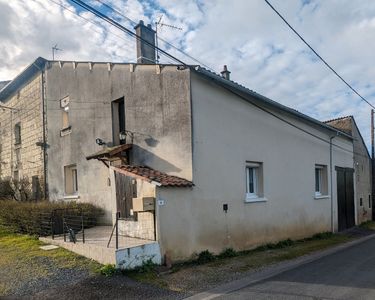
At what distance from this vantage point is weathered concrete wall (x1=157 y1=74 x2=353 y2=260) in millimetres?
9508

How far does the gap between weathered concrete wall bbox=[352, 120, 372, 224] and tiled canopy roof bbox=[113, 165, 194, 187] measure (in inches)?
552

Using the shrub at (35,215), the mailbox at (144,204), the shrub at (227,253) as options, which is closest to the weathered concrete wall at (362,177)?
the shrub at (227,253)

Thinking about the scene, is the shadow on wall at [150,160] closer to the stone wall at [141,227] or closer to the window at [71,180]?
the stone wall at [141,227]

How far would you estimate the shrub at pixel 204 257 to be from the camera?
9.55 metres

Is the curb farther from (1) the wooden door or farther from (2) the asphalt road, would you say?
(1) the wooden door

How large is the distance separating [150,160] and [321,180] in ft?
31.8

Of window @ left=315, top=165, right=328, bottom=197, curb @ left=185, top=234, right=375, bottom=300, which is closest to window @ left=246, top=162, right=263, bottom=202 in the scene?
curb @ left=185, top=234, right=375, bottom=300

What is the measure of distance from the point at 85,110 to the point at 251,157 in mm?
6660

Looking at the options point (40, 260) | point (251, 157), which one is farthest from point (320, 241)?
point (40, 260)

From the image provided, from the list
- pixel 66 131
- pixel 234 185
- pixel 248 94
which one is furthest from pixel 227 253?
pixel 66 131

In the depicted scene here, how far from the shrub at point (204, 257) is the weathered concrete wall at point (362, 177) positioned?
13436 millimetres

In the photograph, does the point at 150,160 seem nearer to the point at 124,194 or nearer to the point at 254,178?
the point at 124,194

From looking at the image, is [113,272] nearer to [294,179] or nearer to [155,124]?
[155,124]

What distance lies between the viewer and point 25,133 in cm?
1852
